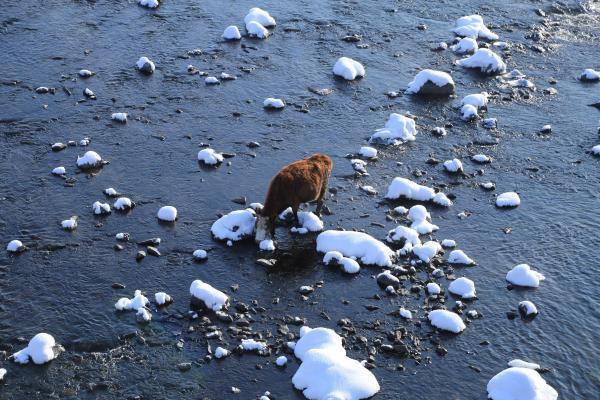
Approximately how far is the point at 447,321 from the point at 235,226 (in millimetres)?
5599

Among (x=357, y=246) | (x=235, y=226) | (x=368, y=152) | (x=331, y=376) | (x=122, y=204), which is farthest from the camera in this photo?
(x=368, y=152)

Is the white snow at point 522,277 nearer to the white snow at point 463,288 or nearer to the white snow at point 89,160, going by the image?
the white snow at point 463,288

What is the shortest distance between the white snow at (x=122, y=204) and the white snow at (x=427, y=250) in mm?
7254

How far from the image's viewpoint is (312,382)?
14.8m

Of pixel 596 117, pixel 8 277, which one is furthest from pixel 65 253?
pixel 596 117

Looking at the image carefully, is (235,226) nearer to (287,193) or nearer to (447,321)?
(287,193)

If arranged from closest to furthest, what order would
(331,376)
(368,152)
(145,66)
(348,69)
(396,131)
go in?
(331,376)
(368,152)
(396,131)
(145,66)
(348,69)

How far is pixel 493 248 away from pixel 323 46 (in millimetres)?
13296

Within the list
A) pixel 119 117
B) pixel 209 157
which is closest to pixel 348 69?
pixel 209 157

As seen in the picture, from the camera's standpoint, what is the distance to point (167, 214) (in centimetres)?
1953

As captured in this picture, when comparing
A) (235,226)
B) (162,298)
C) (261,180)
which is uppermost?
(235,226)

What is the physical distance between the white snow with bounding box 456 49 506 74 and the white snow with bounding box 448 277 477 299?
42.9 feet

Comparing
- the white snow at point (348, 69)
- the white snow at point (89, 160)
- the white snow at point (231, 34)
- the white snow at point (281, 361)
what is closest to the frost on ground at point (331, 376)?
the white snow at point (281, 361)

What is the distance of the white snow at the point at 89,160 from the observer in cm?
2144
